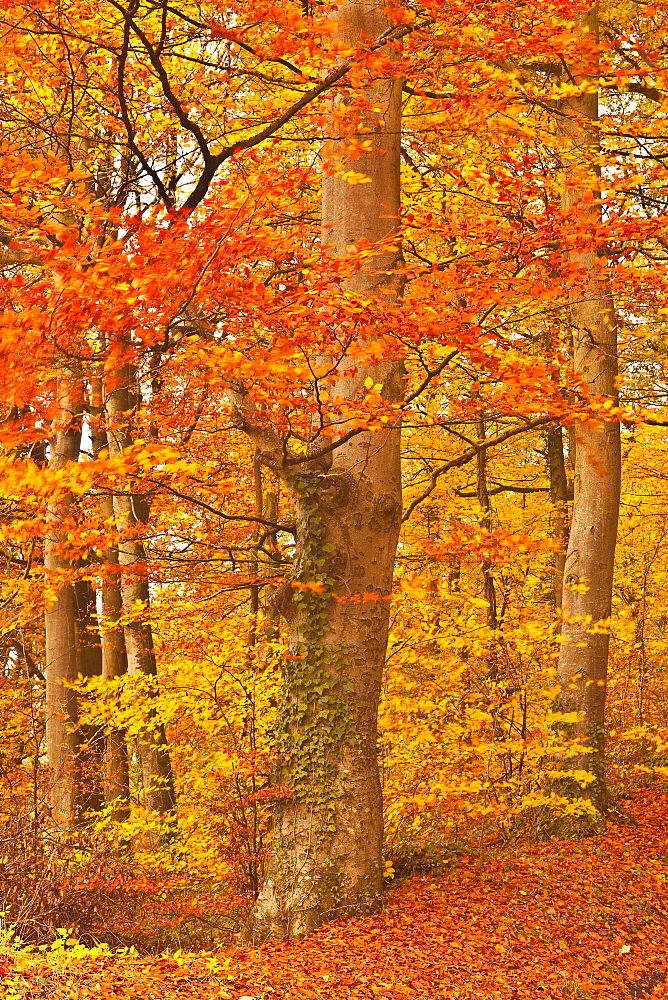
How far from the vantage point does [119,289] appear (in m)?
4.11

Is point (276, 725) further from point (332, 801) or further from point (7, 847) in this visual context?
point (7, 847)

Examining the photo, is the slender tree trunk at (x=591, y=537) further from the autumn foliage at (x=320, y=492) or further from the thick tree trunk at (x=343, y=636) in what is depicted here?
the thick tree trunk at (x=343, y=636)

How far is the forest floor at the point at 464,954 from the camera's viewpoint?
15.5 ft

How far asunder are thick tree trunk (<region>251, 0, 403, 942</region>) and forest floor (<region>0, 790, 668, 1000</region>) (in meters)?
0.40

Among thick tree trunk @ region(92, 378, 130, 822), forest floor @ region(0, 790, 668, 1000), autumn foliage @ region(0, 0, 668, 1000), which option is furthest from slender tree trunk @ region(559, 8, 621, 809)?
thick tree trunk @ region(92, 378, 130, 822)

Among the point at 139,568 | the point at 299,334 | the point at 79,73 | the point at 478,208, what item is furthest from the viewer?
the point at 478,208

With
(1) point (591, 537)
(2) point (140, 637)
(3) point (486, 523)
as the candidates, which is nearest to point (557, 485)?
(3) point (486, 523)

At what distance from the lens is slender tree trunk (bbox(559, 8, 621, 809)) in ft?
28.6

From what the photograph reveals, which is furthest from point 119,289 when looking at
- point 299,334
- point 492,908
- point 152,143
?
point 492,908

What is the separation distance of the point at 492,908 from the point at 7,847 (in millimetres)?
3583

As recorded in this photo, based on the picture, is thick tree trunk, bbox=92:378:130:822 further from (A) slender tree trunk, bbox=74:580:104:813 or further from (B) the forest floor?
(B) the forest floor

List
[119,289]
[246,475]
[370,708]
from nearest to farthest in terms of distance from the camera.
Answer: [119,289]
[370,708]
[246,475]

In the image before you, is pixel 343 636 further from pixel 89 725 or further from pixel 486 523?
pixel 486 523

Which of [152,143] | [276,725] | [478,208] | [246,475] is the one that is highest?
[478,208]
